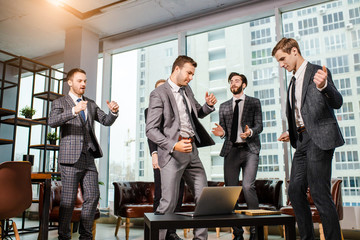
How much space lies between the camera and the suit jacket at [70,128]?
2717 mm

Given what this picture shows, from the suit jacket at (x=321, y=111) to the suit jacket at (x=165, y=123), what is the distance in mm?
692

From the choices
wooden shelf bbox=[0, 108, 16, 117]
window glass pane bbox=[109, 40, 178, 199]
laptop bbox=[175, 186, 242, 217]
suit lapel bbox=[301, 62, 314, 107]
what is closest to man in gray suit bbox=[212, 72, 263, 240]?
suit lapel bbox=[301, 62, 314, 107]

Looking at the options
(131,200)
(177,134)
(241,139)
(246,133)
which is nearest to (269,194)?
(241,139)

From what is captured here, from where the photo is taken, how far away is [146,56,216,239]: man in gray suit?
6.81 feet

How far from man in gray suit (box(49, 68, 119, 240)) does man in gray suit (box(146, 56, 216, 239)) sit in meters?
0.71

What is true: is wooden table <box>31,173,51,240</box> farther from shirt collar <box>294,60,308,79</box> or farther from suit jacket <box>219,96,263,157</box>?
shirt collar <box>294,60,308,79</box>

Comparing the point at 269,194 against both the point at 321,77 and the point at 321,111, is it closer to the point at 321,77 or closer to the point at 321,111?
the point at 321,111

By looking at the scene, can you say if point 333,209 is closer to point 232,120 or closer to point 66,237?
point 232,120

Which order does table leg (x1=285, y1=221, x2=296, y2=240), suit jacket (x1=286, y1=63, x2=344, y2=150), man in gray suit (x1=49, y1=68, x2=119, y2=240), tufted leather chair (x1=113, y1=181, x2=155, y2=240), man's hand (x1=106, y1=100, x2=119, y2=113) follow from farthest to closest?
1. tufted leather chair (x1=113, y1=181, x2=155, y2=240)
2. man's hand (x1=106, y1=100, x2=119, y2=113)
3. man in gray suit (x1=49, y1=68, x2=119, y2=240)
4. suit jacket (x1=286, y1=63, x2=344, y2=150)
5. table leg (x1=285, y1=221, x2=296, y2=240)

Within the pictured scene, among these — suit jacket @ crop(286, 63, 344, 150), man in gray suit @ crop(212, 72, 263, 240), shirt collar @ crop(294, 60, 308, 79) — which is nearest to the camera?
suit jacket @ crop(286, 63, 344, 150)

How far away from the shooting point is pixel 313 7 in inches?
187

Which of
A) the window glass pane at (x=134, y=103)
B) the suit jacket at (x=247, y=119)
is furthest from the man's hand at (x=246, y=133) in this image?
the window glass pane at (x=134, y=103)

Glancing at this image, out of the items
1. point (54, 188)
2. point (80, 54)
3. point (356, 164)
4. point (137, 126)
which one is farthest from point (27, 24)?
point (356, 164)

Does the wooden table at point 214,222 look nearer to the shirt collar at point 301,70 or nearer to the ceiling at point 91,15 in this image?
the shirt collar at point 301,70
